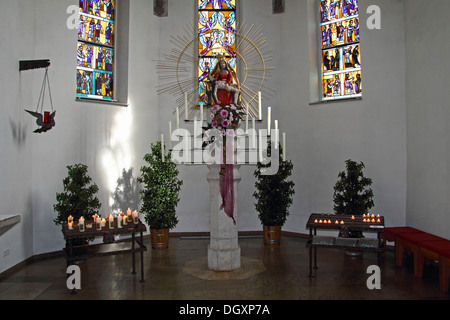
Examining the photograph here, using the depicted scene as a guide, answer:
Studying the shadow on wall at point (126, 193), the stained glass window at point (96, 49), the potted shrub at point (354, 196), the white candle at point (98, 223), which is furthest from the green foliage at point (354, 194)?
the stained glass window at point (96, 49)

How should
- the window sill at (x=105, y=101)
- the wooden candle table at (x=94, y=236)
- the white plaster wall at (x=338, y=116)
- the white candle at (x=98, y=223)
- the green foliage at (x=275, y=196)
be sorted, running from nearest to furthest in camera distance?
the wooden candle table at (x=94, y=236)
the white candle at (x=98, y=223)
the white plaster wall at (x=338, y=116)
the window sill at (x=105, y=101)
the green foliage at (x=275, y=196)

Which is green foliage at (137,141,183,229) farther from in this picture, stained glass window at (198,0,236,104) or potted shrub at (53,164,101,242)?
stained glass window at (198,0,236,104)

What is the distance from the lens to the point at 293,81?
8617mm

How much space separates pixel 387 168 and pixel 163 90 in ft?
17.3

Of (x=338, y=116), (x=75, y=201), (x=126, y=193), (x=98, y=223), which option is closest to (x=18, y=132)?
(x=75, y=201)

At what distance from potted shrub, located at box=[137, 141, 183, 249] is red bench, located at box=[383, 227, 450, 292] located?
160 inches

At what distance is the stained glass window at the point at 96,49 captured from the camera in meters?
7.80

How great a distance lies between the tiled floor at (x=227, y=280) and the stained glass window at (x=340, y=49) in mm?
3657

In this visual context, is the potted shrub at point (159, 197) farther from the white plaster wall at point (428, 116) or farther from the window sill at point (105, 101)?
the white plaster wall at point (428, 116)

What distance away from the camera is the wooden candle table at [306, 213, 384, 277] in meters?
5.16

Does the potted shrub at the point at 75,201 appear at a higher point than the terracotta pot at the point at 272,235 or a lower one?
higher

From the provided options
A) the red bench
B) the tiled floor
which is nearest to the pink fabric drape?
the tiled floor

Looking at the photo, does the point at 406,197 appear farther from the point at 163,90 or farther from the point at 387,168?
the point at 163,90

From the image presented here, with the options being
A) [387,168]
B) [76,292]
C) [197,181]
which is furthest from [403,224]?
[76,292]
